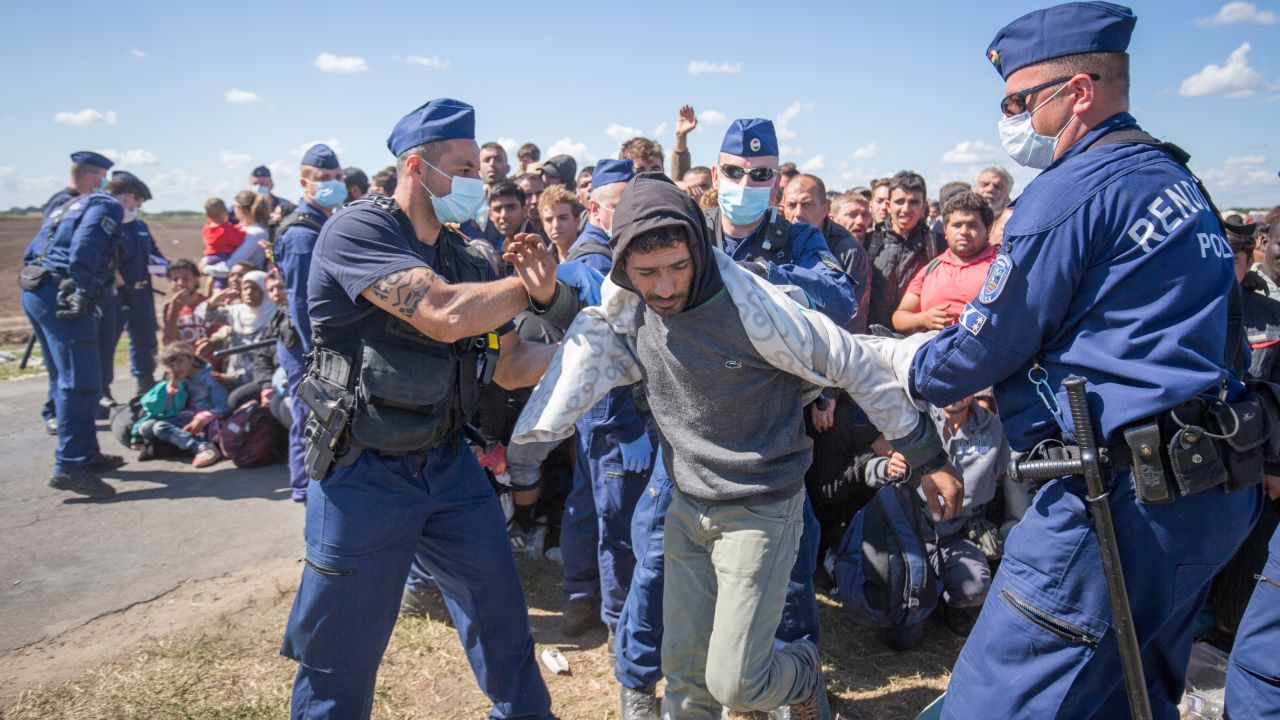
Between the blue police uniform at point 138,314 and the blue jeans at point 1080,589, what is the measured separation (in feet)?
30.2

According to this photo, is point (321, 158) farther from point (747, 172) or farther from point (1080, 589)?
point (1080, 589)

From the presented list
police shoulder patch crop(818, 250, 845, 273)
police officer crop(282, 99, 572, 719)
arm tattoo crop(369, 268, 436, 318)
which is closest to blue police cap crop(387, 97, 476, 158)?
police officer crop(282, 99, 572, 719)

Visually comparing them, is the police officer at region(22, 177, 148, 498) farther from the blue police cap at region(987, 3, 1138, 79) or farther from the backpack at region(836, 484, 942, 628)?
the blue police cap at region(987, 3, 1138, 79)

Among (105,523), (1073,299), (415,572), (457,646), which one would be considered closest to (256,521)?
(105,523)

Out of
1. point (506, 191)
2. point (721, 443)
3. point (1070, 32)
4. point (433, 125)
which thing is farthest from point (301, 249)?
point (1070, 32)

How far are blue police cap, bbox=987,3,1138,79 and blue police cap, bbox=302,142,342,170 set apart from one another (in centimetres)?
529

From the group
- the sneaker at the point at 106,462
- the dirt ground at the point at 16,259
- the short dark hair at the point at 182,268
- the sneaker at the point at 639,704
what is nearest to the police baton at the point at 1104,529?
the sneaker at the point at 639,704

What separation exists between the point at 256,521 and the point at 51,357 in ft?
7.57

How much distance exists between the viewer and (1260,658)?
2.29 meters

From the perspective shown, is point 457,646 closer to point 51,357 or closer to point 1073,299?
point 1073,299

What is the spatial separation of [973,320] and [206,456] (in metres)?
6.83

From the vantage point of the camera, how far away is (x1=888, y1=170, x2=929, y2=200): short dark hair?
21.3 feet

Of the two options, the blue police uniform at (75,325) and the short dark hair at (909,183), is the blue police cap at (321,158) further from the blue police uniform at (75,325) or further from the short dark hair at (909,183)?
the short dark hair at (909,183)

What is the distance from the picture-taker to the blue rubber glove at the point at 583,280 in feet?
10.6
